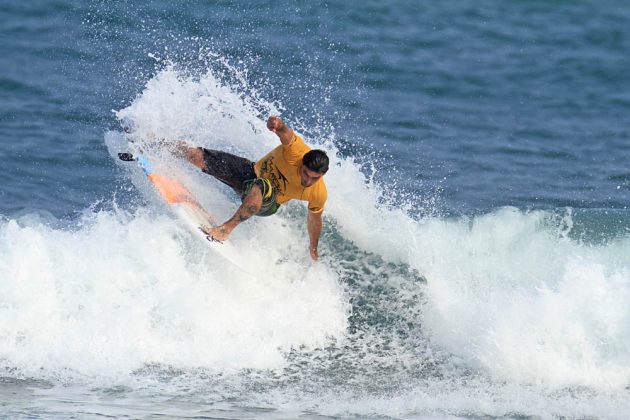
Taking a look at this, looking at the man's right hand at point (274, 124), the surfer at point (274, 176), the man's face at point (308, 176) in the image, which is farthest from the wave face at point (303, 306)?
the man's right hand at point (274, 124)

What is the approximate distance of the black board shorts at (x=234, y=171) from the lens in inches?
381

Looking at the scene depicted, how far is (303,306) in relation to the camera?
9.95 metres

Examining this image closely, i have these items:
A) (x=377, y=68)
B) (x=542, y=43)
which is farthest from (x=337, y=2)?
(x=542, y=43)

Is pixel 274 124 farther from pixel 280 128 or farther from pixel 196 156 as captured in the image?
pixel 196 156

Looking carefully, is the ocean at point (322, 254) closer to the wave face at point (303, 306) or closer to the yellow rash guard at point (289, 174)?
the wave face at point (303, 306)

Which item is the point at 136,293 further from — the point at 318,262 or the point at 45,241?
the point at 318,262

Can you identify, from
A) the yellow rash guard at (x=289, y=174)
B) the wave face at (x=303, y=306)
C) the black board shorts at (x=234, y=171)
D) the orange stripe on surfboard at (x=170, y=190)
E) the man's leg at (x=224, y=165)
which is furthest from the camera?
the orange stripe on surfboard at (x=170, y=190)

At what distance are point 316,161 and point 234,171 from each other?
142 centimetres

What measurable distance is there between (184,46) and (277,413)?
9.89m

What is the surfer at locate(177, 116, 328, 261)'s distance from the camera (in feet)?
29.2

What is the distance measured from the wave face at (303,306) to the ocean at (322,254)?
0.02 metres

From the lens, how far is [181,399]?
27.8 feet

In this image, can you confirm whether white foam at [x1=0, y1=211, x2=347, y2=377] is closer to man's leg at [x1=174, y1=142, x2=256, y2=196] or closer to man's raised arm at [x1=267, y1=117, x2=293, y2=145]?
man's leg at [x1=174, y1=142, x2=256, y2=196]

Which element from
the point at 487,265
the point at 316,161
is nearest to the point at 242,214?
the point at 316,161
